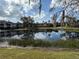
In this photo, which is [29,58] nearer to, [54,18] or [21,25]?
[54,18]

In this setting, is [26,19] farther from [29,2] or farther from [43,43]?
[29,2]

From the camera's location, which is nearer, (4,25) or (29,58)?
(29,58)

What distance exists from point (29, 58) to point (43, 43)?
37.0 feet

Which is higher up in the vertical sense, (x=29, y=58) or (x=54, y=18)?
(x=54, y=18)

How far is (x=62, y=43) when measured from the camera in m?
25.9

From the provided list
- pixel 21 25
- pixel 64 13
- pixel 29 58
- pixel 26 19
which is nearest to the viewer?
pixel 64 13

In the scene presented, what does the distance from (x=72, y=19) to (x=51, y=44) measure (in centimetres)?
1166

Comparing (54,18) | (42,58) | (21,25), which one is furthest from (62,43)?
(21,25)

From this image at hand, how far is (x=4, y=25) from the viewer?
99.8m

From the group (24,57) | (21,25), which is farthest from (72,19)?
(21,25)

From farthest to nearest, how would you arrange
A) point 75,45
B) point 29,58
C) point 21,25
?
point 21,25
point 75,45
point 29,58

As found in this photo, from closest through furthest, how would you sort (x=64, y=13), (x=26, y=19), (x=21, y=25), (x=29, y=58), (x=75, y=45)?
(x=64, y=13) < (x=29, y=58) < (x=75, y=45) < (x=26, y=19) < (x=21, y=25)

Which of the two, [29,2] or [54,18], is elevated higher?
[29,2]

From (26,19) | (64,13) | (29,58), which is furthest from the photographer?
(26,19)
